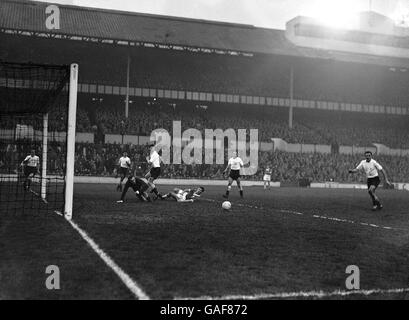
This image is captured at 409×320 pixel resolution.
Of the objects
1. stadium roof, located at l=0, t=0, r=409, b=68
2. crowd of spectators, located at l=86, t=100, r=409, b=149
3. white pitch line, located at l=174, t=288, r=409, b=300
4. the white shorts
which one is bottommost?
white pitch line, located at l=174, t=288, r=409, b=300

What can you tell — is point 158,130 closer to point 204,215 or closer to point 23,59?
point 23,59

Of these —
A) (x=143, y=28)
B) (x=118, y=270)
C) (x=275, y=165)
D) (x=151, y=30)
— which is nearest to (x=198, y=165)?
(x=275, y=165)

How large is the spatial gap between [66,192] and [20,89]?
344 inches

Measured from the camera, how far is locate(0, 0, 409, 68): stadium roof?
41844mm

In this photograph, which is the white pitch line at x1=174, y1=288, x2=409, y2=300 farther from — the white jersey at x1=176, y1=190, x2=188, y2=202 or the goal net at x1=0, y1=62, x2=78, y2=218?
the white jersey at x1=176, y1=190, x2=188, y2=202

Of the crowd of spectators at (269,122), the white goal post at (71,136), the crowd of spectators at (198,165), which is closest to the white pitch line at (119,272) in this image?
the white goal post at (71,136)

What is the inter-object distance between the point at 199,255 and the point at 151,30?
4167cm

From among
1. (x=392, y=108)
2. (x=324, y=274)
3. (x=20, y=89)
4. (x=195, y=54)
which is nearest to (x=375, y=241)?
(x=324, y=274)

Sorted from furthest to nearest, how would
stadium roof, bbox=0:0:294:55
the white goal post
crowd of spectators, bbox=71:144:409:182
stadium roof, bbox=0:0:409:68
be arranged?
stadium roof, bbox=0:0:294:55 → stadium roof, bbox=0:0:409:68 → crowd of spectators, bbox=71:144:409:182 → the white goal post

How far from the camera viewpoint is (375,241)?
8758 millimetres

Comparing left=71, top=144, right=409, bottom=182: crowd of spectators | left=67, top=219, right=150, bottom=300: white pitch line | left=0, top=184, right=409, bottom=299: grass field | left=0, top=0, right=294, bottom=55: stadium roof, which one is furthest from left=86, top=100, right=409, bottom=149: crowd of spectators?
left=67, top=219, right=150, bottom=300: white pitch line

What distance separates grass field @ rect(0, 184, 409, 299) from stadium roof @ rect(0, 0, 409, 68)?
111 ft

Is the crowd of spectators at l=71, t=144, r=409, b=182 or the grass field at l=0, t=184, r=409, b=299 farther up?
the crowd of spectators at l=71, t=144, r=409, b=182

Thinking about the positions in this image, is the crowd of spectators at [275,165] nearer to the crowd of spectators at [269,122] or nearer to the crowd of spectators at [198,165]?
the crowd of spectators at [198,165]
